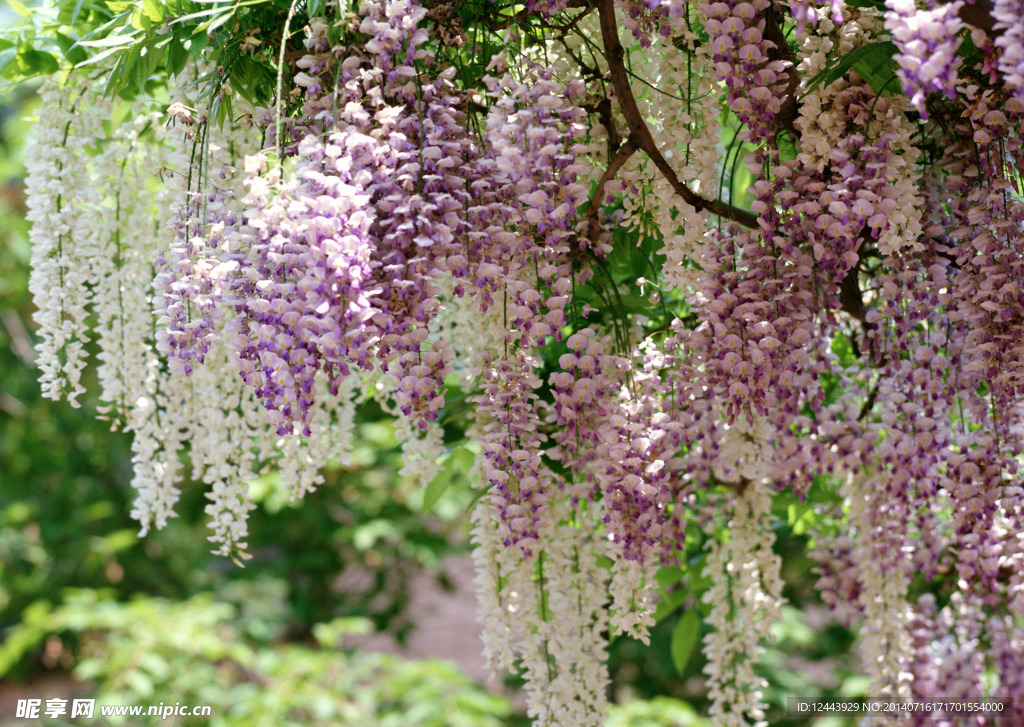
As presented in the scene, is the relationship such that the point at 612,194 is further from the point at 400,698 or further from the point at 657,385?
the point at 400,698

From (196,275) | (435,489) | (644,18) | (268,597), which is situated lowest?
(268,597)

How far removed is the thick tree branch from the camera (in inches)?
44.5

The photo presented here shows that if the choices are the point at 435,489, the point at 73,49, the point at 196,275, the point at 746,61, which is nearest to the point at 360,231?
the point at 196,275

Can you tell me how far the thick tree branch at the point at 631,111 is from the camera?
3.71ft

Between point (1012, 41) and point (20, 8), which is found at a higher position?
point (20, 8)

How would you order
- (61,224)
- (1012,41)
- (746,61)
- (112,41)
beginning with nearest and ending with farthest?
(1012,41), (746,61), (112,41), (61,224)

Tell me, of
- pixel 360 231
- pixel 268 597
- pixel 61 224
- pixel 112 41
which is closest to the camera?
pixel 360 231

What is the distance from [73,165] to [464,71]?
0.69 m

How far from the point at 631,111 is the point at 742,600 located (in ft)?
3.06

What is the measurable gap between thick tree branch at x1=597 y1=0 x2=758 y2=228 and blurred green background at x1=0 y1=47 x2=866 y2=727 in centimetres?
66

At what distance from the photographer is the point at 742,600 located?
161 cm

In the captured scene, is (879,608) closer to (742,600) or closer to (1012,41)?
(742,600)

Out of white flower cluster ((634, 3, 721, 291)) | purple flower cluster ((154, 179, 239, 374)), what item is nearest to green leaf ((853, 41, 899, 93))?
white flower cluster ((634, 3, 721, 291))

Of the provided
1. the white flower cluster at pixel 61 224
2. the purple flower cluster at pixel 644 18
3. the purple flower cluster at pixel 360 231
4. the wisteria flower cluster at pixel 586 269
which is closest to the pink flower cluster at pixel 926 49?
the wisteria flower cluster at pixel 586 269
